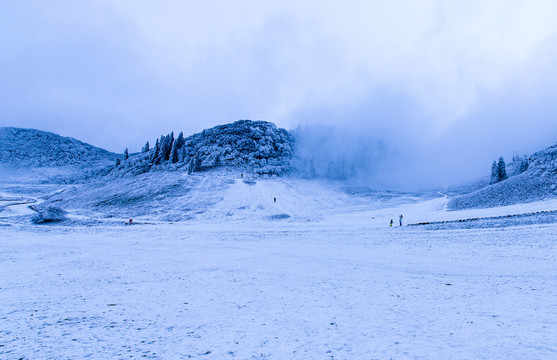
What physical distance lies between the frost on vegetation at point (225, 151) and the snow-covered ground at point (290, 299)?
71.7m

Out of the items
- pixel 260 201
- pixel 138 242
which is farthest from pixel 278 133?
pixel 138 242

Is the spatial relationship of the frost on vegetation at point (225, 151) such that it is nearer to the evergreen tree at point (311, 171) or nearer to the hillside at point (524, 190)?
the evergreen tree at point (311, 171)

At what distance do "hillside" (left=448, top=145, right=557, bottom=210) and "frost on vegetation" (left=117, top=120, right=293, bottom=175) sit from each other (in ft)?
198

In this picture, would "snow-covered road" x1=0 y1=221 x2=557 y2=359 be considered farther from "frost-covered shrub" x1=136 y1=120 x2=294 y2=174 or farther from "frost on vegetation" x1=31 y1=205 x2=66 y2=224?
"frost-covered shrub" x1=136 y1=120 x2=294 y2=174

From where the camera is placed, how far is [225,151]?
110m

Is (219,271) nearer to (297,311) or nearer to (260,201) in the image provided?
(297,311)

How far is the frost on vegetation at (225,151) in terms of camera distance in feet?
330

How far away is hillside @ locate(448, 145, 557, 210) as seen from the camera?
150 ft

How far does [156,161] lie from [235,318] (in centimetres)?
10745

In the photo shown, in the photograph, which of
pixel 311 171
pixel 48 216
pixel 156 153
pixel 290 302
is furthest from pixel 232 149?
pixel 290 302

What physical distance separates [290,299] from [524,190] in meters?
54.7

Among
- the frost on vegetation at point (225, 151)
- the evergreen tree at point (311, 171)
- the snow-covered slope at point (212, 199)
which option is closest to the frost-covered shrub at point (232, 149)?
the frost on vegetation at point (225, 151)

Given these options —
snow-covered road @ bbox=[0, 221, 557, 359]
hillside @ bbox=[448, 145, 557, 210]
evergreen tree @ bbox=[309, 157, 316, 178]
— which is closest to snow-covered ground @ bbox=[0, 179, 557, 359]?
snow-covered road @ bbox=[0, 221, 557, 359]

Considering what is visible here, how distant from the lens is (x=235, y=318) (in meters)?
9.93
